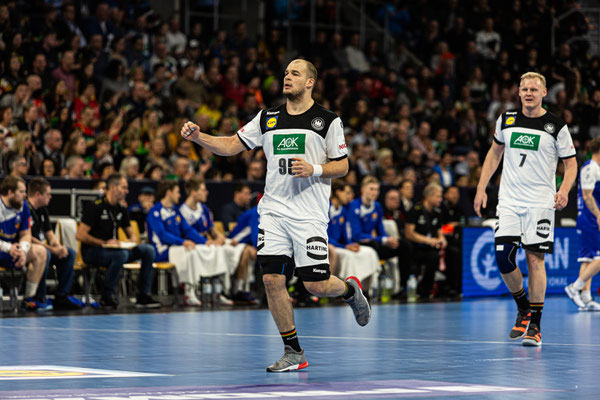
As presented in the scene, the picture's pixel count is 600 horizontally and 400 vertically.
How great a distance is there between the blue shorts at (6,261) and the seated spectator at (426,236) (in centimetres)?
662

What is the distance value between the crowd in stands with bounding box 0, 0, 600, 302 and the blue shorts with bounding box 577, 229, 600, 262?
3486 millimetres

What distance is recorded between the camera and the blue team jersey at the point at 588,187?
42.3ft

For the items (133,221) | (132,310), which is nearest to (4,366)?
(132,310)

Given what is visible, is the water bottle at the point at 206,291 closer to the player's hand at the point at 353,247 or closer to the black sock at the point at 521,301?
the player's hand at the point at 353,247

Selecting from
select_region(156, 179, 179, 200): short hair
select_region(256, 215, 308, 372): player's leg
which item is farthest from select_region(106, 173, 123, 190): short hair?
select_region(256, 215, 308, 372): player's leg

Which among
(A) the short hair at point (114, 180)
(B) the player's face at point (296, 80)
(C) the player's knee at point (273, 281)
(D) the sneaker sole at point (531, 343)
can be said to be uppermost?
(B) the player's face at point (296, 80)

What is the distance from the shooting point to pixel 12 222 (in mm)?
12883

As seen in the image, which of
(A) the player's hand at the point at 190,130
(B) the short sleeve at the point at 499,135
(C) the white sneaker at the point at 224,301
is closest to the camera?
(A) the player's hand at the point at 190,130

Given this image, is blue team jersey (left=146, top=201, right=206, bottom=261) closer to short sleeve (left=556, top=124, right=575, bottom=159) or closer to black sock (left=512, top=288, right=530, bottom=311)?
black sock (left=512, top=288, right=530, bottom=311)

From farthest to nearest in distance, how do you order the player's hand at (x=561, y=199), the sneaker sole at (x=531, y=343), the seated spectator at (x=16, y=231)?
the seated spectator at (x=16, y=231), the player's hand at (x=561, y=199), the sneaker sole at (x=531, y=343)

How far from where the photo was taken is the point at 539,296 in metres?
9.30

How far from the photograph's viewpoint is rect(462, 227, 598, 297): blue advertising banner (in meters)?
16.9

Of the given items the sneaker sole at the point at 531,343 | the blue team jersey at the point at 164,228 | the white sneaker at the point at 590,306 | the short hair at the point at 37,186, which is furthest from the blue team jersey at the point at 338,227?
the sneaker sole at the point at 531,343

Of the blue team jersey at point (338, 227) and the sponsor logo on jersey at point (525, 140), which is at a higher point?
the sponsor logo on jersey at point (525, 140)
